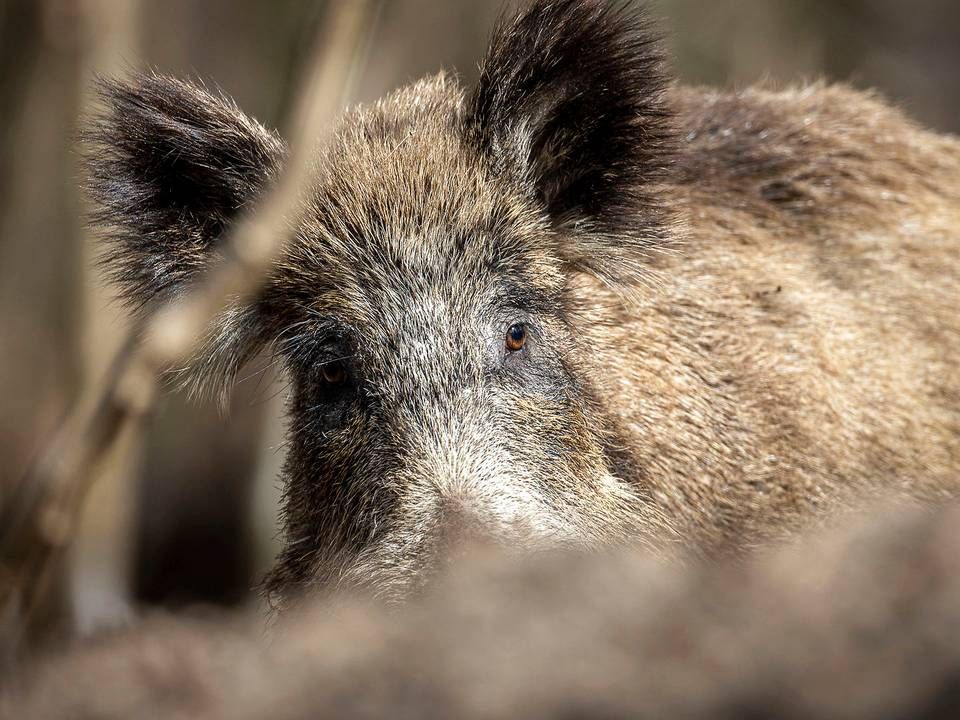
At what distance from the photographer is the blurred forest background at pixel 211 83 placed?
30.3 ft

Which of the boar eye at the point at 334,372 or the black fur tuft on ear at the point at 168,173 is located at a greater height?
the black fur tuft on ear at the point at 168,173

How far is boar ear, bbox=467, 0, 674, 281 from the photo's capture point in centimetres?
478

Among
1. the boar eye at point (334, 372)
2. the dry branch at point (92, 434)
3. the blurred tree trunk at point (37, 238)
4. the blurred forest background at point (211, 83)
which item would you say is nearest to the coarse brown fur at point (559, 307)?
the boar eye at point (334, 372)

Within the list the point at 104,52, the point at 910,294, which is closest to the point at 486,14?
the point at 104,52

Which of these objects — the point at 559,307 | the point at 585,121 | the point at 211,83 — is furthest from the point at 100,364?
the point at 585,121

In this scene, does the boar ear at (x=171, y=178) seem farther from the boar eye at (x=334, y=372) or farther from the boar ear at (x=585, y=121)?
the boar ear at (x=585, y=121)

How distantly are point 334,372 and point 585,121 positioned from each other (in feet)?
4.60

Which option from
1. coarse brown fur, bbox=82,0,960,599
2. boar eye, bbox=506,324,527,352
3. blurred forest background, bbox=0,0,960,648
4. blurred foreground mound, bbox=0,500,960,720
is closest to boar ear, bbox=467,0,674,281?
coarse brown fur, bbox=82,0,960,599

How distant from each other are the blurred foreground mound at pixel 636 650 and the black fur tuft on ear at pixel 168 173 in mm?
2638

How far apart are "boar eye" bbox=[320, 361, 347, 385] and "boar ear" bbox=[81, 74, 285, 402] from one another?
55 centimetres

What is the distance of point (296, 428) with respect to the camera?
5203 mm

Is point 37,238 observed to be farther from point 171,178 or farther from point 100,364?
point 171,178

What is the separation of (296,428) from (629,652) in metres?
2.96

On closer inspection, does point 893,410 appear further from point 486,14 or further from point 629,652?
point 486,14
